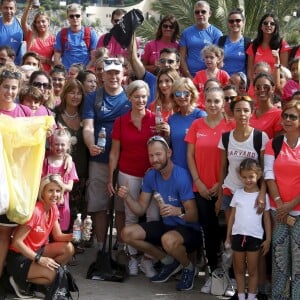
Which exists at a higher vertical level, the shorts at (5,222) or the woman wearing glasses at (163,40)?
the woman wearing glasses at (163,40)

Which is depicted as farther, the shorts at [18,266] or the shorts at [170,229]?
the shorts at [170,229]

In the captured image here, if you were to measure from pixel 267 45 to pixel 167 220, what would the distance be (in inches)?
123

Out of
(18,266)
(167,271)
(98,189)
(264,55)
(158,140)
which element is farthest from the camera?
(264,55)

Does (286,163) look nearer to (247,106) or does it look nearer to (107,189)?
(247,106)

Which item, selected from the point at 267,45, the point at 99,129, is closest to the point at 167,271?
the point at 99,129

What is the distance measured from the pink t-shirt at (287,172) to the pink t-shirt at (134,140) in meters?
1.52

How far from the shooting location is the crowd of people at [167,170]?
560cm

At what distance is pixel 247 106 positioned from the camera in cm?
575

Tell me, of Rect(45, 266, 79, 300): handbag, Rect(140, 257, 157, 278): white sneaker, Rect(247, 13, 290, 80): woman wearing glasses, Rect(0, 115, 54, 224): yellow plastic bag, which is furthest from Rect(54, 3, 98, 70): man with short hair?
Rect(45, 266, 79, 300): handbag

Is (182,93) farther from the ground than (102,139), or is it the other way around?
(182,93)

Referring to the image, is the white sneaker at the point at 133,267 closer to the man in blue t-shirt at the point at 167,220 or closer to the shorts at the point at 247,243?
the man in blue t-shirt at the point at 167,220

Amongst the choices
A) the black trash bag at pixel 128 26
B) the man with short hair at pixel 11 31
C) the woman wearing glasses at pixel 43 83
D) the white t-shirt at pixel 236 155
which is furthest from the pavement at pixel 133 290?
the man with short hair at pixel 11 31

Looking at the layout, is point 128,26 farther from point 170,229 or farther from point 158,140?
point 170,229

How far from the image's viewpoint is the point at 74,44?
30.0ft
